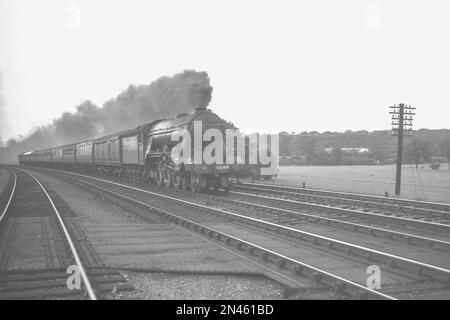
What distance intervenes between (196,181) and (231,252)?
11.0 meters

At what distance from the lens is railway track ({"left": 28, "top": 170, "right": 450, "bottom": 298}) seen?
5566mm

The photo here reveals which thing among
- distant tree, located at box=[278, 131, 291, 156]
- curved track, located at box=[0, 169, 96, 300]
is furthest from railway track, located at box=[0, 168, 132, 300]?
distant tree, located at box=[278, 131, 291, 156]

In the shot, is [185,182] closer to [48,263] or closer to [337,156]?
[48,263]

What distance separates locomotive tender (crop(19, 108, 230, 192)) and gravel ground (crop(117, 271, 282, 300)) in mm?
11813

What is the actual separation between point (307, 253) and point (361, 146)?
8728 centimetres

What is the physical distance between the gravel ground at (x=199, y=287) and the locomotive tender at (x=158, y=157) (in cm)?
1181

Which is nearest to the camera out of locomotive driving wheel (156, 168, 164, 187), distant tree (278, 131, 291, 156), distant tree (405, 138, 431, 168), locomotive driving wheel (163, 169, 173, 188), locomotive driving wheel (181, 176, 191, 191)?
locomotive driving wheel (181, 176, 191, 191)

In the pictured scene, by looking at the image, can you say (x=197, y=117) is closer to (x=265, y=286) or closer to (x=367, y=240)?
(x=367, y=240)

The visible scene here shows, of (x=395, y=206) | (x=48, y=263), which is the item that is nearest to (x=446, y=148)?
(x=395, y=206)

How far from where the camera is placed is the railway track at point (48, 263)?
5.32m

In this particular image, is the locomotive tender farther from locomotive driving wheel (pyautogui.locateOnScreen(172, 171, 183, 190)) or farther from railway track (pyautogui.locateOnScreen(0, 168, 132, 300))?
railway track (pyautogui.locateOnScreen(0, 168, 132, 300))

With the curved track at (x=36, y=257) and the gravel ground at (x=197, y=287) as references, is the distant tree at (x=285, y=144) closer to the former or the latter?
the curved track at (x=36, y=257)

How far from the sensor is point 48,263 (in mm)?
6762
